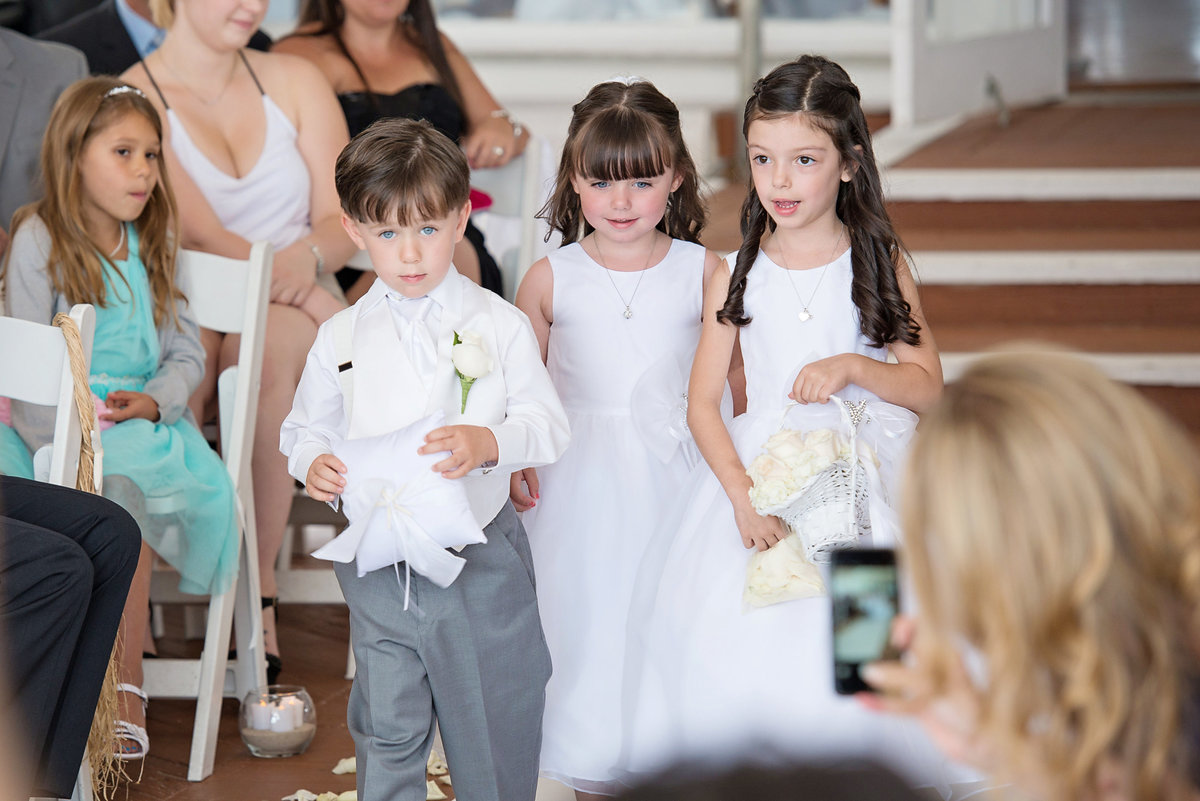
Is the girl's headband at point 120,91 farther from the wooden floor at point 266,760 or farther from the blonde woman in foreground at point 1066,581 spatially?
the blonde woman in foreground at point 1066,581

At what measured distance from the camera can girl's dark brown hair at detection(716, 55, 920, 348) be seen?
6.44ft

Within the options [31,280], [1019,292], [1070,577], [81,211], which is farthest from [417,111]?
[1070,577]

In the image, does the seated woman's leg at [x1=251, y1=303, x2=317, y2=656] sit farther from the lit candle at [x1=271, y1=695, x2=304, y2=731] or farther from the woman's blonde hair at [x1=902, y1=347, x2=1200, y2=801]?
the woman's blonde hair at [x1=902, y1=347, x2=1200, y2=801]

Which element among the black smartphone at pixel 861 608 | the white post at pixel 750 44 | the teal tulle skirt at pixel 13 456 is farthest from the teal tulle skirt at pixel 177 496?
the white post at pixel 750 44

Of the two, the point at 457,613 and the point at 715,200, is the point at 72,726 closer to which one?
the point at 457,613

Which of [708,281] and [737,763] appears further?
[708,281]

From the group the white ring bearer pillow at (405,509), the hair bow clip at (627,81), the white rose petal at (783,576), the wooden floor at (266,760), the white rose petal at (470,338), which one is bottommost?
the wooden floor at (266,760)

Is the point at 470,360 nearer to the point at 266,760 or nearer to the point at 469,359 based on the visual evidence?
the point at 469,359

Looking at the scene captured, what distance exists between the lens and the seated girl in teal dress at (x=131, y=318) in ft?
8.17

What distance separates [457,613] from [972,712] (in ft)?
3.50

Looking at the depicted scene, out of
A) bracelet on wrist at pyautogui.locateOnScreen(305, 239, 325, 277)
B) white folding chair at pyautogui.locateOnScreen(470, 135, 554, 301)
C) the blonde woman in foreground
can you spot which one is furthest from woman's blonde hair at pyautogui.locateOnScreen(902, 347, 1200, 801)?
white folding chair at pyautogui.locateOnScreen(470, 135, 554, 301)

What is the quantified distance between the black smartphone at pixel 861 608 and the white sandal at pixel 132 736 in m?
1.60

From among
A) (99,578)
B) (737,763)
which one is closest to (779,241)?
(99,578)

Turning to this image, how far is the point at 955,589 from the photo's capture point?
2.94 ft
